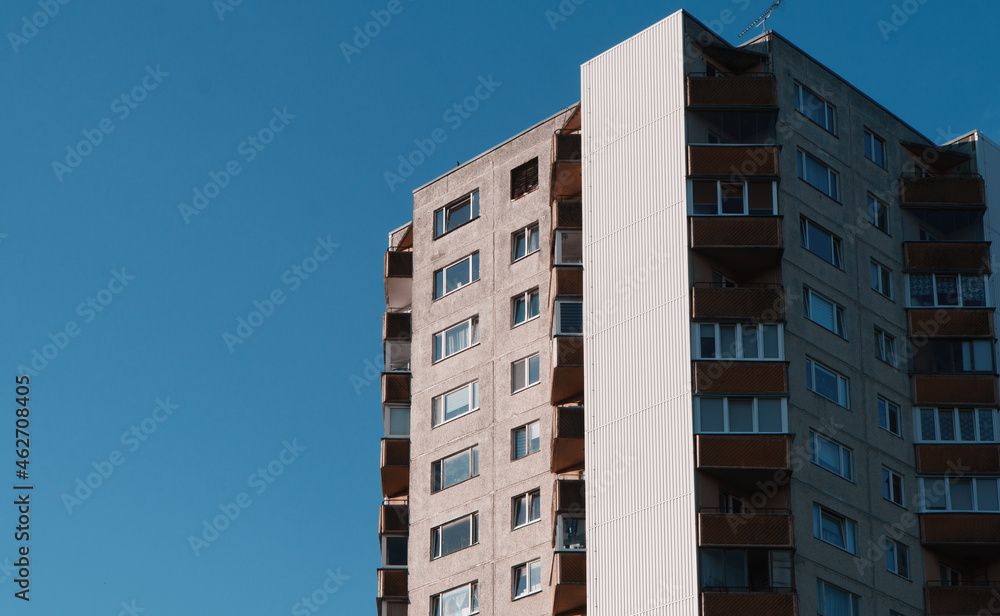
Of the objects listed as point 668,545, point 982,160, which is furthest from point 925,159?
point 668,545

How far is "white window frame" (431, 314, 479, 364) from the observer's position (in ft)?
210

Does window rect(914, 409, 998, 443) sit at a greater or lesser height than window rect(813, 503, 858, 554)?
greater

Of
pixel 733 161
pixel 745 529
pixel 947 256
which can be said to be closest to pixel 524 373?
pixel 733 161

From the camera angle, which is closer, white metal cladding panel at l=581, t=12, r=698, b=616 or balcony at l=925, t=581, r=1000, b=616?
white metal cladding panel at l=581, t=12, r=698, b=616

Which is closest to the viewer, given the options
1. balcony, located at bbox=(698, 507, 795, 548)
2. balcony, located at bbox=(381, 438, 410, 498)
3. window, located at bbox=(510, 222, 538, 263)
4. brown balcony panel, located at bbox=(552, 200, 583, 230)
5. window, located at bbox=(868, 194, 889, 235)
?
balcony, located at bbox=(698, 507, 795, 548)

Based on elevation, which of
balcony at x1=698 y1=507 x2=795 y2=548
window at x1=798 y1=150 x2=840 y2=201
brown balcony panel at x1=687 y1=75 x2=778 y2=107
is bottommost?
balcony at x1=698 y1=507 x2=795 y2=548

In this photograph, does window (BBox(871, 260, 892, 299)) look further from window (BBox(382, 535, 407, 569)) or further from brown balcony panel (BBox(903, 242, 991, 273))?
window (BBox(382, 535, 407, 569))

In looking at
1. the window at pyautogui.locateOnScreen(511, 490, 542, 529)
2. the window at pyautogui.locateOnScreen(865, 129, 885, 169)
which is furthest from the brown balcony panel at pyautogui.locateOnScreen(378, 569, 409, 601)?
the window at pyautogui.locateOnScreen(865, 129, 885, 169)

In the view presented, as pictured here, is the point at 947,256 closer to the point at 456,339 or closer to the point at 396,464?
the point at 456,339

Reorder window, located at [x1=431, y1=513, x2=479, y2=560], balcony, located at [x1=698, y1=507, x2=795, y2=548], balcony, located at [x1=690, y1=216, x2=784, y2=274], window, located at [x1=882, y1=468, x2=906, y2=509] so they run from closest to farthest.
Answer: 1. balcony, located at [x1=698, y1=507, x2=795, y2=548]
2. balcony, located at [x1=690, y1=216, x2=784, y2=274]
3. window, located at [x1=882, y1=468, x2=906, y2=509]
4. window, located at [x1=431, y1=513, x2=479, y2=560]

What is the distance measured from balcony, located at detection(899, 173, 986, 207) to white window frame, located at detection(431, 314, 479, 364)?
16.6m

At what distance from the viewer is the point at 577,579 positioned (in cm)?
5538

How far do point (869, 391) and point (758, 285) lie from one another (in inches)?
223

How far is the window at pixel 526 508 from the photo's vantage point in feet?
193
